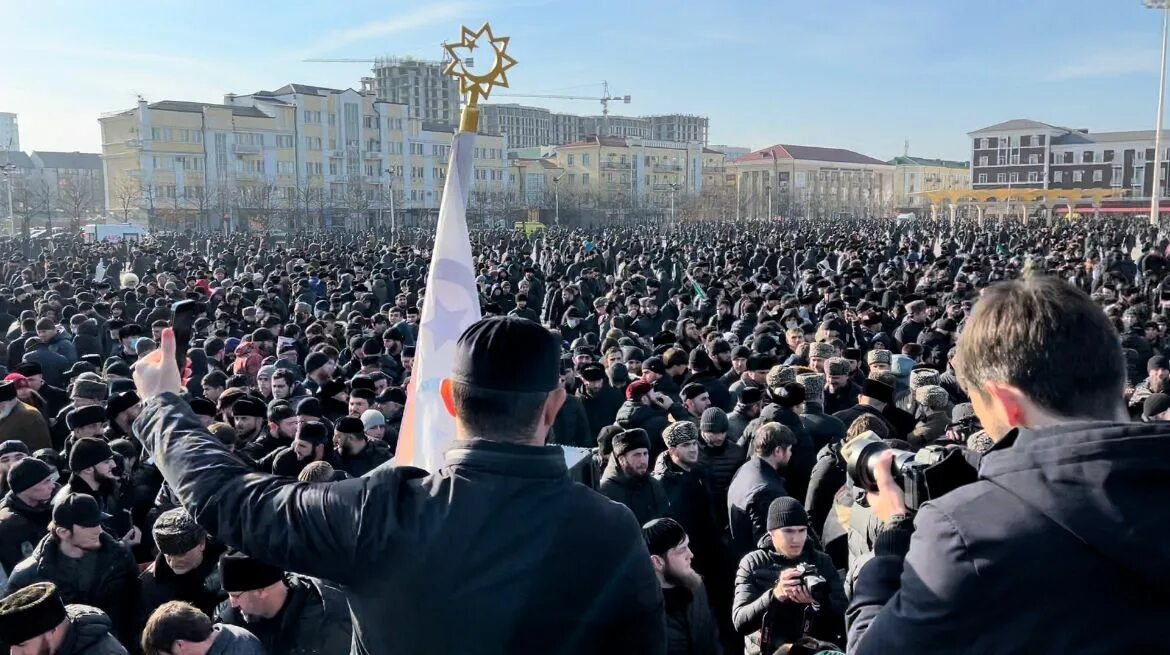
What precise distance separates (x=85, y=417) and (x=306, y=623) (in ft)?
11.3

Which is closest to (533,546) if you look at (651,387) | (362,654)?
(362,654)

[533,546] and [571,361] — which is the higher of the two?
[533,546]

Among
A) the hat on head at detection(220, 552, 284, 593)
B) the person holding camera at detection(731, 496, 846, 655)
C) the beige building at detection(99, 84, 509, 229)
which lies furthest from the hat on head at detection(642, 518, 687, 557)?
the beige building at detection(99, 84, 509, 229)

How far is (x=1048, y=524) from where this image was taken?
1.47m

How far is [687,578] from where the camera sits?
3.85m

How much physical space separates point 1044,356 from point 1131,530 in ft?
1.08

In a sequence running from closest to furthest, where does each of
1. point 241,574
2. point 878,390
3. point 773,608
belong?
point 241,574
point 773,608
point 878,390

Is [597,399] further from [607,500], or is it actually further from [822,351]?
[607,500]

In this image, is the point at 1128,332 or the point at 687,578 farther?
the point at 1128,332

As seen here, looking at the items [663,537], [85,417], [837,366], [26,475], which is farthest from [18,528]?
[837,366]

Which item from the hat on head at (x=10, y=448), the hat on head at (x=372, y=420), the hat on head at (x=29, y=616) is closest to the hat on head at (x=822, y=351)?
the hat on head at (x=372, y=420)

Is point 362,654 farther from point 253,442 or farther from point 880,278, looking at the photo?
point 880,278

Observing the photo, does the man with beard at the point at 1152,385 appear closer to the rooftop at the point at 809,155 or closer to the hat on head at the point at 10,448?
the hat on head at the point at 10,448

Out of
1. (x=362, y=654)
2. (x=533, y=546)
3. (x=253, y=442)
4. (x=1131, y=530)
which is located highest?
(x=1131, y=530)
